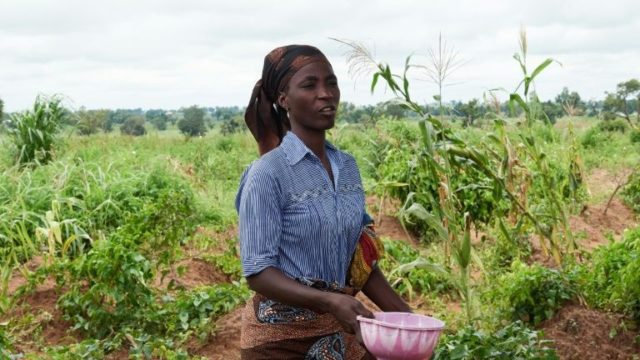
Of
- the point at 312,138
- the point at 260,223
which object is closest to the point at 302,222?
the point at 260,223

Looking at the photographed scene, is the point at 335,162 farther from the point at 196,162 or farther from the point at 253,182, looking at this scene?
the point at 196,162

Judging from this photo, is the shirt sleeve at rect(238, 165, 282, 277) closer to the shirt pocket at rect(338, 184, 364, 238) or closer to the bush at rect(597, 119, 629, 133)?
the shirt pocket at rect(338, 184, 364, 238)

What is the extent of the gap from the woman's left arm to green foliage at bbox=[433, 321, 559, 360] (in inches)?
31.2

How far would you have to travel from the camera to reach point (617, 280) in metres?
4.27

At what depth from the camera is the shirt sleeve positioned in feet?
7.63

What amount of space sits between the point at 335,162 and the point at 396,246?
403cm

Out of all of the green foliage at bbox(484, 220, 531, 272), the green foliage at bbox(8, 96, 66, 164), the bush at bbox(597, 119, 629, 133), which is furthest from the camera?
the bush at bbox(597, 119, 629, 133)

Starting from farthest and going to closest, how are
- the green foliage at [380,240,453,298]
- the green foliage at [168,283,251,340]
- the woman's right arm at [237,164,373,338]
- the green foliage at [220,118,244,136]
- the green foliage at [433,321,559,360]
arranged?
the green foliage at [220,118,244,136] < the green foliage at [380,240,453,298] < the green foliage at [168,283,251,340] < the green foliage at [433,321,559,360] < the woman's right arm at [237,164,373,338]

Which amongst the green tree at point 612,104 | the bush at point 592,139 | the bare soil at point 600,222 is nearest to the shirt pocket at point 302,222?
the green tree at point 612,104

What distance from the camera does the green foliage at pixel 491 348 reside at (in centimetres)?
334

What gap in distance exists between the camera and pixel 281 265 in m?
2.40

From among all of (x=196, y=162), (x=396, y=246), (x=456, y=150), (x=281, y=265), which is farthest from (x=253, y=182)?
(x=196, y=162)

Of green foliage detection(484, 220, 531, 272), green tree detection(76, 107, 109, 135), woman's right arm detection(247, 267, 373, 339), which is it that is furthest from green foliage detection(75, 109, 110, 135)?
woman's right arm detection(247, 267, 373, 339)

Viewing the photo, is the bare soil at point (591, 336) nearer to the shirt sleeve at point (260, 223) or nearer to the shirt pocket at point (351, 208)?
the shirt pocket at point (351, 208)
